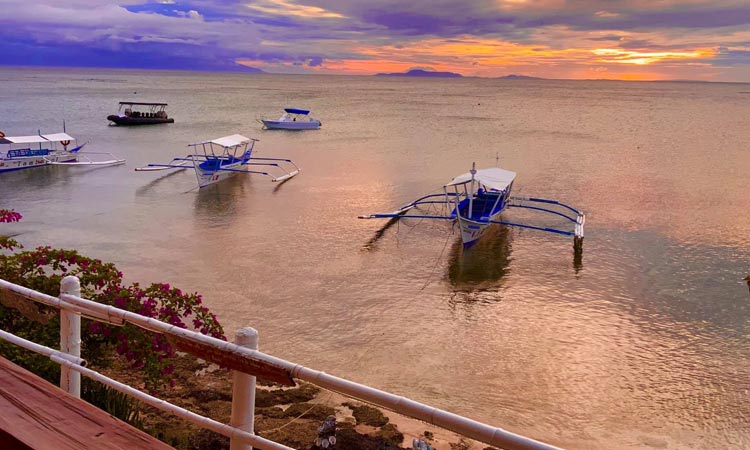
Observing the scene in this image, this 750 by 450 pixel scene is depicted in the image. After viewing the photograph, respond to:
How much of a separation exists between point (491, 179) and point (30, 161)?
22934 mm

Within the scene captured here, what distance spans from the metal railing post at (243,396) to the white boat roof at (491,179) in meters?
17.0

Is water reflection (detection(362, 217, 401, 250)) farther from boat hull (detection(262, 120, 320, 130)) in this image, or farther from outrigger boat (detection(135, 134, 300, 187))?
boat hull (detection(262, 120, 320, 130))

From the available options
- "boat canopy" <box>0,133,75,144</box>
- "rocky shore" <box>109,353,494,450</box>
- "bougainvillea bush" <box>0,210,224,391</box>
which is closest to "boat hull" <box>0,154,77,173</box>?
"boat canopy" <box>0,133,75,144</box>

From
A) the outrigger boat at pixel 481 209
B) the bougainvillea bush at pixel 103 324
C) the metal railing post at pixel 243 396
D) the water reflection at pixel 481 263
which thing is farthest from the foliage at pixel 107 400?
the outrigger boat at pixel 481 209

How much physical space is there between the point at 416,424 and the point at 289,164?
29426 millimetres

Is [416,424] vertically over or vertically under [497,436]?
under

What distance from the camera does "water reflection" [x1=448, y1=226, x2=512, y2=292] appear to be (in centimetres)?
1598

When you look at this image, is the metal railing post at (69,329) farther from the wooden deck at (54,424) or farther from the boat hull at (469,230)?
the boat hull at (469,230)

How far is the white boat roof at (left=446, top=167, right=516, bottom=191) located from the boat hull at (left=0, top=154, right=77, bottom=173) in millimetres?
21903

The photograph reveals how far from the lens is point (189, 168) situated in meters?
32.9

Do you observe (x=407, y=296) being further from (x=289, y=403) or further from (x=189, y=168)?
(x=189, y=168)

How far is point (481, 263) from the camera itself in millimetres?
17625

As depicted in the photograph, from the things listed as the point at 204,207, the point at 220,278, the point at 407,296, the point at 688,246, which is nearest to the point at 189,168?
the point at 204,207

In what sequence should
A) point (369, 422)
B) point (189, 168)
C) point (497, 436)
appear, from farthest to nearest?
1. point (189, 168)
2. point (369, 422)
3. point (497, 436)
